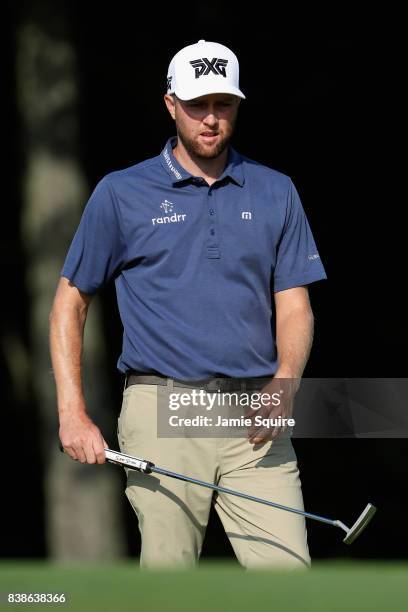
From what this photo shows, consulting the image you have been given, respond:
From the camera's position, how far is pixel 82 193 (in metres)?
10.0

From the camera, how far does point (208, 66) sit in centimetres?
577

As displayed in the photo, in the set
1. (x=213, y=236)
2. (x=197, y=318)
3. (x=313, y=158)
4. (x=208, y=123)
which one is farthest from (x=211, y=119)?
(x=313, y=158)

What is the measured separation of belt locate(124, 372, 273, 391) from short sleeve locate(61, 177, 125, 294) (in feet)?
1.29

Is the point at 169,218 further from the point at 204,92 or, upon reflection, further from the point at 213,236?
the point at 204,92

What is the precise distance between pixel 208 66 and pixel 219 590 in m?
1.89

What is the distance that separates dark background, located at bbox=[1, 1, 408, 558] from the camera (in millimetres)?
11461

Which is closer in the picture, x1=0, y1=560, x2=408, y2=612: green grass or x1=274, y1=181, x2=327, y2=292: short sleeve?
x1=0, y1=560, x2=408, y2=612: green grass

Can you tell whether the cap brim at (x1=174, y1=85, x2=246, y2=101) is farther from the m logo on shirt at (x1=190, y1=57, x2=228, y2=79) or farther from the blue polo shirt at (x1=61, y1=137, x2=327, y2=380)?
the blue polo shirt at (x1=61, y1=137, x2=327, y2=380)

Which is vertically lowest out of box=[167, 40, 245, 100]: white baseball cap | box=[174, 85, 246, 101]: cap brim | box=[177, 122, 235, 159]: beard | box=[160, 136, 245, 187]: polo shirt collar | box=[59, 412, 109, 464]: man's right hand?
box=[59, 412, 109, 464]: man's right hand

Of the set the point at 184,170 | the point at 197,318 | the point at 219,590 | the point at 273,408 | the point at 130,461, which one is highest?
the point at 184,170

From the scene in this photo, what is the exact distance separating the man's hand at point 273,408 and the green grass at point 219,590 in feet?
1.52

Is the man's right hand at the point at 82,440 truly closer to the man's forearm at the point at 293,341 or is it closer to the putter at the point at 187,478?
the putter at the point at 187,478

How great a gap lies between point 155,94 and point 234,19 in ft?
2.53

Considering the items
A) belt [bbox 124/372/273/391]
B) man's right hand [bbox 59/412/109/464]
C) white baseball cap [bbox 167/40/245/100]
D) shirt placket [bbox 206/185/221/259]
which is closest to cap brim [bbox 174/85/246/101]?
white baseball cap [bbox 167/40/245/100]
